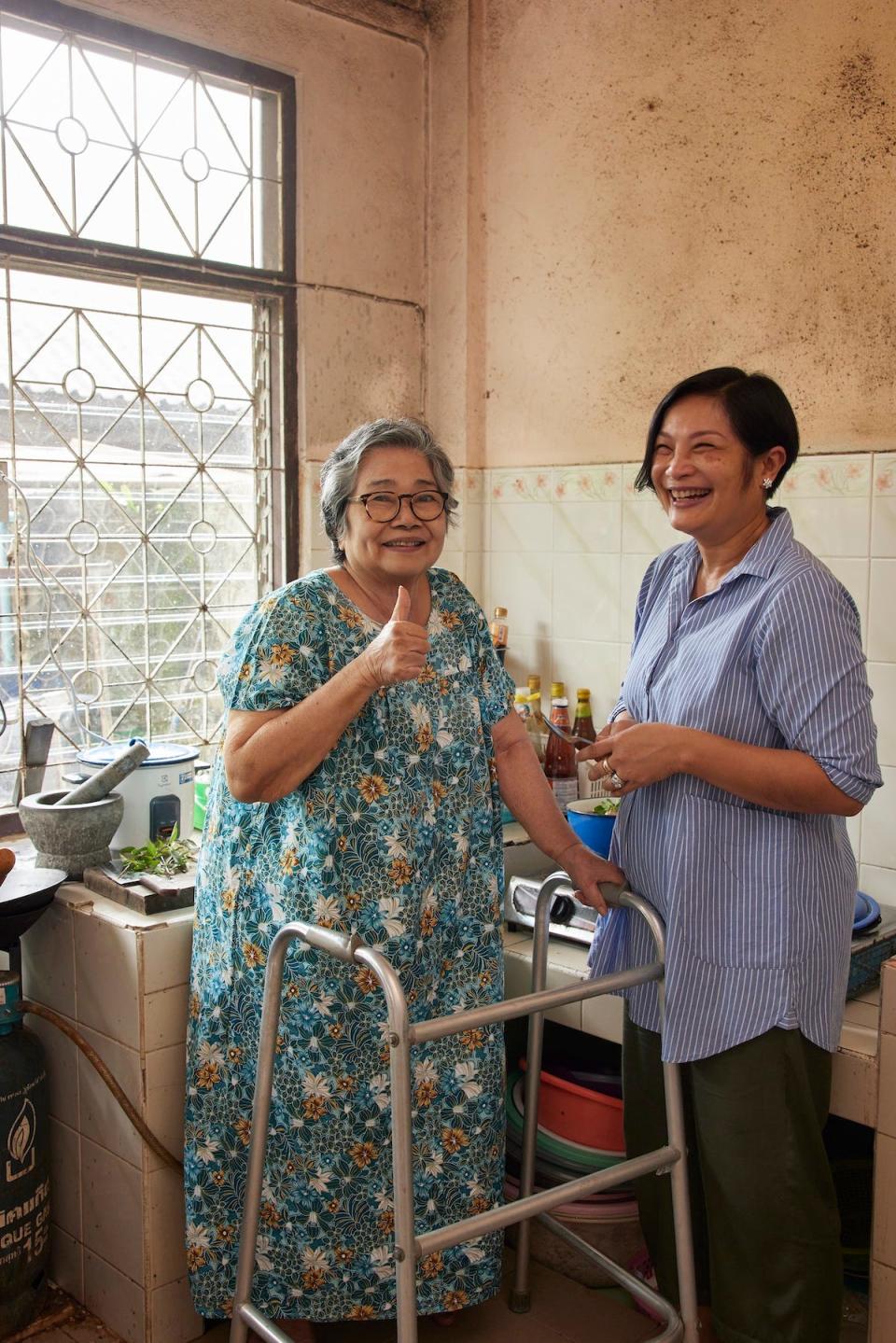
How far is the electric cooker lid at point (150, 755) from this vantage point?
2.37 metres

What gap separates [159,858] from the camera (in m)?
2.25

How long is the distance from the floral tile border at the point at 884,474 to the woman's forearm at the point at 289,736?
1.18 meters

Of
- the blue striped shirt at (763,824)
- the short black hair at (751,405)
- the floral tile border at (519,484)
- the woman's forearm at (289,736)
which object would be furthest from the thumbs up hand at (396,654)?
the floral tile border at (519,484)

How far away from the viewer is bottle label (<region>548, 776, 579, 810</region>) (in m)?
2.64

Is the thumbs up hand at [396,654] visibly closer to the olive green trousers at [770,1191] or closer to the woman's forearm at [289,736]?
the woman's forearm at [289,736]

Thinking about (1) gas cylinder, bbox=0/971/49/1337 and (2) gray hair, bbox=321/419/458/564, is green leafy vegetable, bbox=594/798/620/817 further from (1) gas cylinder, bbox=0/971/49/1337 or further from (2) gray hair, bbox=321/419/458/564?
(1) gas cylinder, bbox=0/971/49/1337

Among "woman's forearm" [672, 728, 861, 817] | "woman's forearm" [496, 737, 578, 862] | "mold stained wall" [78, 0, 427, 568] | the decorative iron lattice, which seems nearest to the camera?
"woman's forearm" [672, 728, 861, 817]

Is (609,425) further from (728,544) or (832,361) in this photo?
(728,544)

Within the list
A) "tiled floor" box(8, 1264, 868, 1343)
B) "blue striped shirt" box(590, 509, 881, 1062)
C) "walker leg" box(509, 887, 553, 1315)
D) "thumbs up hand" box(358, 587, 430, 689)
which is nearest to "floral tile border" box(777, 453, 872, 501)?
"blue striped shirt" box(590, 509, 881, 1062)

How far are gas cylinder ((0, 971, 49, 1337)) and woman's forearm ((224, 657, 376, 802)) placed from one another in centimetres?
72

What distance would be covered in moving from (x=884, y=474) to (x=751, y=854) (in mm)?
959

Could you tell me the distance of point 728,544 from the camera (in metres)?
1.75

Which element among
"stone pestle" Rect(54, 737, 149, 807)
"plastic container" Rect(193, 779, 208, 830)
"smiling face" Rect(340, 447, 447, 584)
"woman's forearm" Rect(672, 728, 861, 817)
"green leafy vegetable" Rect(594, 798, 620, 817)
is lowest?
"plastic container" Rect(193, 779, 208, 830)

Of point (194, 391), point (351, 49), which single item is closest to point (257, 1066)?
point (194, 391)
